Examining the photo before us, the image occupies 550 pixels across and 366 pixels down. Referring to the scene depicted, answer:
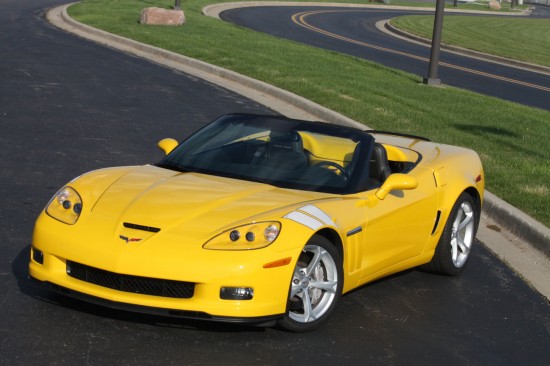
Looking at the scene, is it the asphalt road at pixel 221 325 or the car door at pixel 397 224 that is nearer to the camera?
the asphalt road at pixel 221 325

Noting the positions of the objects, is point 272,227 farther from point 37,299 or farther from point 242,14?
point 242,14

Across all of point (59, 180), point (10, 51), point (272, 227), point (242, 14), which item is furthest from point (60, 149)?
point (242, 14)

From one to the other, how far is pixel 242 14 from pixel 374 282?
38.6 meters

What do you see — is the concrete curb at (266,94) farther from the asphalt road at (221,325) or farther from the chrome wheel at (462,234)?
the chrome wheel at (462,234)

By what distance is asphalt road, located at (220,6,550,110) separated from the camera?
1029 inches

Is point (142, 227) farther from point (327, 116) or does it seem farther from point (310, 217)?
point (327, 116)

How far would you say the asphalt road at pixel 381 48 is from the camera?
Result: 1029 inches

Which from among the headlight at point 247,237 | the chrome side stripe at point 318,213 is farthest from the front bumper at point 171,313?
the chrome side stripe at point 318,213

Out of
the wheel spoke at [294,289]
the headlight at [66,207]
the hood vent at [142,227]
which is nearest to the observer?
the hood vent at [142,227]

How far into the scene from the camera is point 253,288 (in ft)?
19.9

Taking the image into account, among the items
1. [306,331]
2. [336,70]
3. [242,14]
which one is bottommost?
[242,14]

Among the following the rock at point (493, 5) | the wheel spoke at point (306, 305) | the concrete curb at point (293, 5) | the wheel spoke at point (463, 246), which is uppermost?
the wheel spoke at point (306, 305)

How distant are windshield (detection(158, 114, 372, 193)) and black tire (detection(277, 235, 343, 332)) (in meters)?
0.72

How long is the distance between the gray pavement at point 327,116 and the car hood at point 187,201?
8.32 ft
